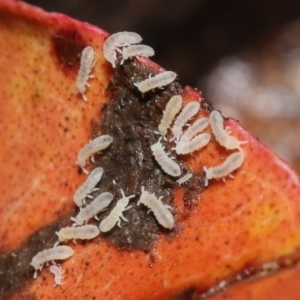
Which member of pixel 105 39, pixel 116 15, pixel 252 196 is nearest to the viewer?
pixel 252 196

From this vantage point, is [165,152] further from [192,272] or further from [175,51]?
[175,51]

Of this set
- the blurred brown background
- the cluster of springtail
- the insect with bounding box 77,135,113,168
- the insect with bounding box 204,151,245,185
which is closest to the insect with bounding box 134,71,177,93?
the cluster of springtail

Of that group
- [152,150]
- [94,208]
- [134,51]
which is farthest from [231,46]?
[94,208]

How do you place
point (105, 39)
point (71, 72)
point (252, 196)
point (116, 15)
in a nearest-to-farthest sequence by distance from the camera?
point (252, 196) → point (105, 39) → point (71, 72) → point (116, 15)

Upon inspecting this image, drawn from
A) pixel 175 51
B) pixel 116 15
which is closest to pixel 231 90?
pixel 175 51

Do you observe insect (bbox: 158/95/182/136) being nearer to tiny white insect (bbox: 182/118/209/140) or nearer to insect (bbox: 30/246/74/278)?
tiny white insect (bbox: 182/118/209/140)

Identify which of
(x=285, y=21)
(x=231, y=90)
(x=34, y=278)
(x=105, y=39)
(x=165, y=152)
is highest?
(x=105, y=39)

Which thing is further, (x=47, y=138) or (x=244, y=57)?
(x=244, y=57)

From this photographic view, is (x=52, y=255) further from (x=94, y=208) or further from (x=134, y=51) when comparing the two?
(x=134, y=51)
